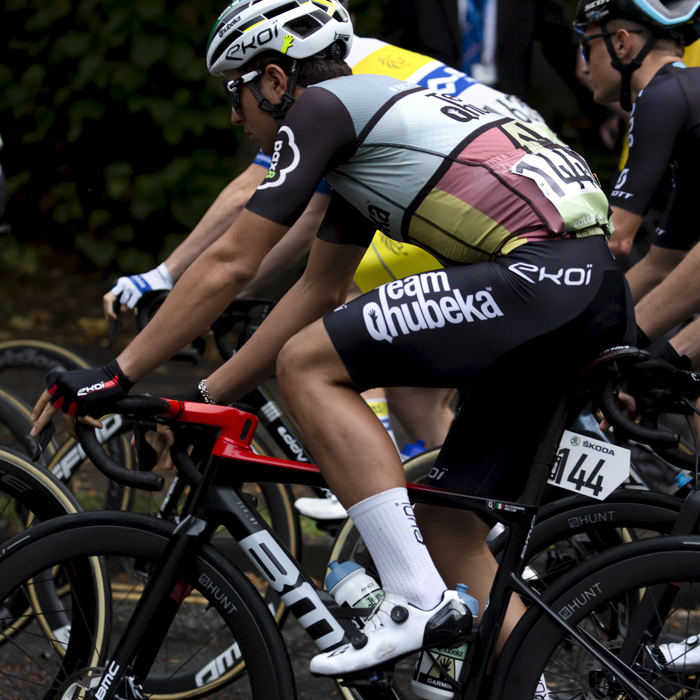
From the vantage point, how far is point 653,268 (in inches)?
137

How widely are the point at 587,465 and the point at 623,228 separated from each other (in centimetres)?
113

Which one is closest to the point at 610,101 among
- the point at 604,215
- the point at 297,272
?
the point at 604,215

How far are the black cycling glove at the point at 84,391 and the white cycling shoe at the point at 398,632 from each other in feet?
2.58

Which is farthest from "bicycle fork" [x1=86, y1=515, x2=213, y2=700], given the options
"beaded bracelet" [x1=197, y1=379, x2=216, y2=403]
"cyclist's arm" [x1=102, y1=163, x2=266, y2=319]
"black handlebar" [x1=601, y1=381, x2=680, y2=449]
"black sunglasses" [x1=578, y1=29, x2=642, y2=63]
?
"black sunglasses" [x1=578, y1=29, x2=642, y2=63]

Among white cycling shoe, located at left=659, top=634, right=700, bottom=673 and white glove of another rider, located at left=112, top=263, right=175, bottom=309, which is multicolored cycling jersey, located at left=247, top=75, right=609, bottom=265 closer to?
white cycling shoe, located at left=659, top=634, right=700, bottom=673

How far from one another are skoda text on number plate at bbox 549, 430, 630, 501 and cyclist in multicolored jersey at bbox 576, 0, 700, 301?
3.50ft

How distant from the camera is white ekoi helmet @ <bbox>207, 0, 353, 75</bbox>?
7.89 ft

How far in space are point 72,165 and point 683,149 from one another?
540 centimetres

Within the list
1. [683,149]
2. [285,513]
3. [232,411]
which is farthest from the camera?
[285,513]

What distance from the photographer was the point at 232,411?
2258 millimetres

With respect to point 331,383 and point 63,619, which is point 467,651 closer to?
point 331,383

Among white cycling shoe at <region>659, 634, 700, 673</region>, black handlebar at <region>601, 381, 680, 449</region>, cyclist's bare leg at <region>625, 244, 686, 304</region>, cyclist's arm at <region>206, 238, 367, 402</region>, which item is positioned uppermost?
cyclist's arm at <region>206, 238, 367, 402</region>

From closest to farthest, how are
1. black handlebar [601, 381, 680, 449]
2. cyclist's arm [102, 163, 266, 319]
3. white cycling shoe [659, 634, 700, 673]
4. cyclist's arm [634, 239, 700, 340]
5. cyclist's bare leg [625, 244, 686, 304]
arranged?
black handlebar [601, 381, 680, 449] < white cycling shoe [659, 634, 700, 673] < cyclist's arm [634, 239, 700, 340] < cyclist's bare leg [625, 244, 686, 304] < cyclist's arm [102, 163, 266, 319]

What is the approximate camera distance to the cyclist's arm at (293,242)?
3.71 metres
